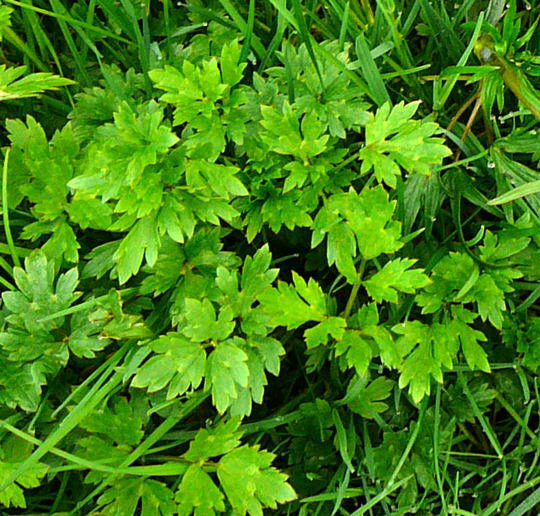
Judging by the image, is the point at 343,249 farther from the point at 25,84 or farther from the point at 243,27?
the point at 25,84

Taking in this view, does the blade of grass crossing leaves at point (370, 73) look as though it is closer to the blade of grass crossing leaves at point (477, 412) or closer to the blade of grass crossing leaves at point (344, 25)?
the blade of grass crossing leaves at point (344, 25)

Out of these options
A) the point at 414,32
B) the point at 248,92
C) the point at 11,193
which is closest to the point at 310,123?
the point at 248,92

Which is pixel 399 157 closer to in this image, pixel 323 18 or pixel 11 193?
pixel 323 18

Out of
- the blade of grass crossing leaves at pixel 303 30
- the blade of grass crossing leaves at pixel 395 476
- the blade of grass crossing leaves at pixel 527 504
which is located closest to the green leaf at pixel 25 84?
the blade of grass crossing leaves at pixel 303 30

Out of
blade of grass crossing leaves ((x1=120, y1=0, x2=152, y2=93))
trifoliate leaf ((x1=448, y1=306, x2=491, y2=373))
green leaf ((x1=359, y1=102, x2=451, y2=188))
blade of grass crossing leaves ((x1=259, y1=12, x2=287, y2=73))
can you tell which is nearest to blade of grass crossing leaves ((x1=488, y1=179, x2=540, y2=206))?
green leaf ((x1=359, y1=102, x2=451, y2=188))

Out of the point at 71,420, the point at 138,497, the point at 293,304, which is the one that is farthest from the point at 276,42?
the point at 138,497

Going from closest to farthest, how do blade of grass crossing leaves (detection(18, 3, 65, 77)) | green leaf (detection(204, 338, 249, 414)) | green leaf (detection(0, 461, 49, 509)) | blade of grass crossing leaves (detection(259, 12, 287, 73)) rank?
green leaf (detection(204, 338, 249, 414)) < green leaf (detection(0, 461, 49, 509)) < blade of grass crossing leaves (detection(259, 12, 287, 73)) < blade of grass crossing leaves (detection(18, 3, 65, 77))

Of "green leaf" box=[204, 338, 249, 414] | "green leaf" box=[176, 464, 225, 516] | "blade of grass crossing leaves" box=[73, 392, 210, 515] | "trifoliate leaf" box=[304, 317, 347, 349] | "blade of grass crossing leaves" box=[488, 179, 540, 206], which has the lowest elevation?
"green leaf" box=[176, 464, 225, 516]

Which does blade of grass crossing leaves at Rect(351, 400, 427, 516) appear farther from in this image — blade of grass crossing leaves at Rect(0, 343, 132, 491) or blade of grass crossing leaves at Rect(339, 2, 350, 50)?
blade of grass crossing leaves at Rect(339, 2, 350, 50)
